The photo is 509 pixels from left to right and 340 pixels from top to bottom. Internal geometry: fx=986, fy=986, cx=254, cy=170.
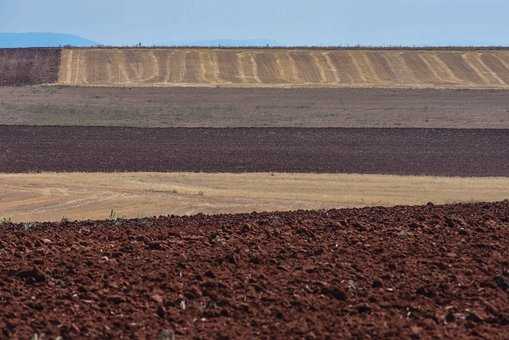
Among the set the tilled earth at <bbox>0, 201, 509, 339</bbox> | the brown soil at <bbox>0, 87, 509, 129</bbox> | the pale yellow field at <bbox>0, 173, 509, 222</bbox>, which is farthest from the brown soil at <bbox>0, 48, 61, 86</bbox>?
the tilled earth at <bbox>0, 201, 509, 339</bbox>

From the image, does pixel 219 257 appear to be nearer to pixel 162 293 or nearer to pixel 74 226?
pixel 162 293

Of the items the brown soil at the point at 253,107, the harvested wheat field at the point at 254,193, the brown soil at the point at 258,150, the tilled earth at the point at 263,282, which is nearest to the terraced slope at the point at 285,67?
the harvested wheat field at the point at 254,193

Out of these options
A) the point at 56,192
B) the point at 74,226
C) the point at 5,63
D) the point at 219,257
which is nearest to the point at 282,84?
the point at 5,63

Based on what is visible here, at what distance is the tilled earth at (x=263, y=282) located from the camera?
23.9ft

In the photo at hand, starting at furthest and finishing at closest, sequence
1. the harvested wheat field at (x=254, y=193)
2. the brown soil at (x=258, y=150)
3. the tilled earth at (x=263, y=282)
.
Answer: the brown soil at (x=258, y=150) → the harvested wheat field at (x=254, y=193) → the tilled earth at (x=263, y=282)

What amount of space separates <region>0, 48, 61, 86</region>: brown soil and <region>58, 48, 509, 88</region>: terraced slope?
A: 2.86 feet

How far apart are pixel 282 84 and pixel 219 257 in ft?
182

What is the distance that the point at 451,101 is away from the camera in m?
54.3

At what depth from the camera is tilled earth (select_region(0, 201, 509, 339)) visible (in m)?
7.30

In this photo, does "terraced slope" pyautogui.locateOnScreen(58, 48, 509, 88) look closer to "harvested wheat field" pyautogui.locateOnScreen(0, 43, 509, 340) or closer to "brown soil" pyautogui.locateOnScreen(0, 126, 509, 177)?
"harvested wheat field" pyautogui.locateOnScreen(0, 43, 509, 340)

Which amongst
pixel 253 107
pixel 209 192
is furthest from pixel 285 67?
pixel 209 192

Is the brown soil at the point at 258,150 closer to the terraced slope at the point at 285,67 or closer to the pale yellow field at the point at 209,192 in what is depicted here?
the pale yellow field at the point at 209,192

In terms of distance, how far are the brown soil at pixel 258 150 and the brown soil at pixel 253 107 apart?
117 inches

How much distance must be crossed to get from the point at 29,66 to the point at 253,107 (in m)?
25.2
